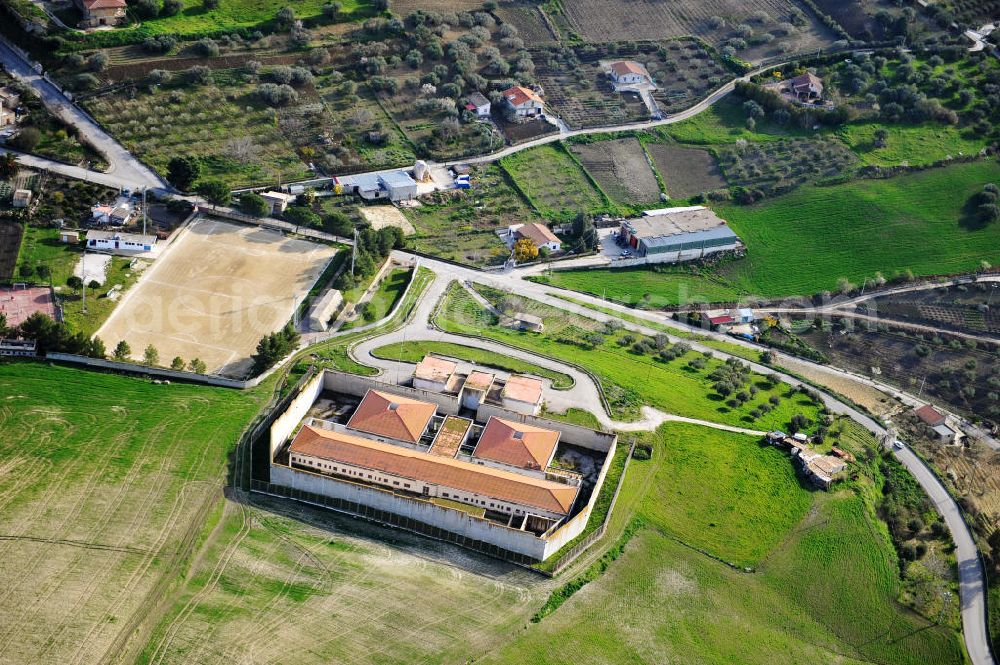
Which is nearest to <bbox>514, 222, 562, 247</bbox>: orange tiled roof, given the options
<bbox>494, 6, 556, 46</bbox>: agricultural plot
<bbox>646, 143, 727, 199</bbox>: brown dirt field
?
<bbox>646, 143, 727, 199</bbox>: brown dirt field

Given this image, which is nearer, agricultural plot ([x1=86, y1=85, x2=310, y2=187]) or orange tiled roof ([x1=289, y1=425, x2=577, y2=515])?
orange tiled roof ([x1=289, y1=425, x2=577, y2=515])

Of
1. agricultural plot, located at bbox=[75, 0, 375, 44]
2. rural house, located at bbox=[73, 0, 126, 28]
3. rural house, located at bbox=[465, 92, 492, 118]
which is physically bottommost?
rural house, located at bbox=[465, 92, 492, 118]

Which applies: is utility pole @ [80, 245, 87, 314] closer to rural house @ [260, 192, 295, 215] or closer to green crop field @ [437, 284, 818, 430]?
rural house @ [260, 192, 295, 215]

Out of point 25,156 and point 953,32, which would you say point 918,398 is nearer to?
point 953,32

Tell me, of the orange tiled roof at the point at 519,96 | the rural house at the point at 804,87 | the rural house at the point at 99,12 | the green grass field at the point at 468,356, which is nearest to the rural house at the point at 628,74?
the orange tiled roof at the point at 519,96

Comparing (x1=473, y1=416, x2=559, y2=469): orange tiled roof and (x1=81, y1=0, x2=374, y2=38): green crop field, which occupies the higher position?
(x1=81, y1=0, x2=374, y2=38): green crop field

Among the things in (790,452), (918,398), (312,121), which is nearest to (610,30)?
(312,121)
